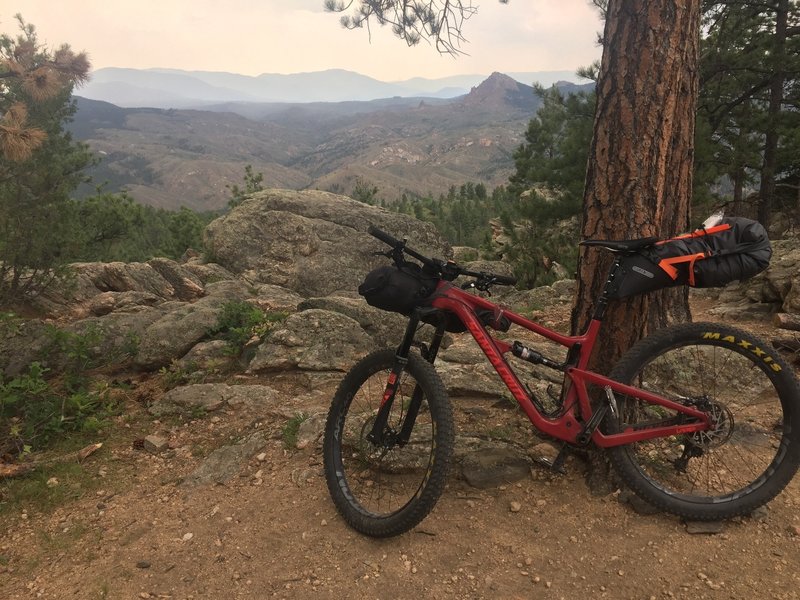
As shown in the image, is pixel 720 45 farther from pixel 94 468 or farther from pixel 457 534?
pixel 94 468

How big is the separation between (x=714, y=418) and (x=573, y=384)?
910 mm

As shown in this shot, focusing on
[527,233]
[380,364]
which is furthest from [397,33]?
[527,233]

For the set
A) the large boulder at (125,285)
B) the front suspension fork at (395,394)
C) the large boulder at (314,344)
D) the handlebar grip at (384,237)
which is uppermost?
the handlebar grip at (384,237)

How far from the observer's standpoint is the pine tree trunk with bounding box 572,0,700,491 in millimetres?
3326

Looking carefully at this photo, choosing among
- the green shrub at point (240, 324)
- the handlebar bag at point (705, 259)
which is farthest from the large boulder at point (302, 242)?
the handlebar bag at point (705, 259)

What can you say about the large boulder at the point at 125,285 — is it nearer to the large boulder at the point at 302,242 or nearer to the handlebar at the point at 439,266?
the large boulder at the point at 302,242

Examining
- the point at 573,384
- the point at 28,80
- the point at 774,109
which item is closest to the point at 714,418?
the point at 573,384

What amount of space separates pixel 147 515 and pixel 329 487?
5.01 feet

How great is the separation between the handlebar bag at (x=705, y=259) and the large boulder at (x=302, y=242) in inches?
397

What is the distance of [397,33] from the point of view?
21.1ft

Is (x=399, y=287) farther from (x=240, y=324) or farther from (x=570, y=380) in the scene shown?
(x=240, y=324)

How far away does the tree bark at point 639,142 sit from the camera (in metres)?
3.33

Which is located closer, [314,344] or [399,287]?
[399,287]

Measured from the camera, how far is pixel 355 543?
325 cm
